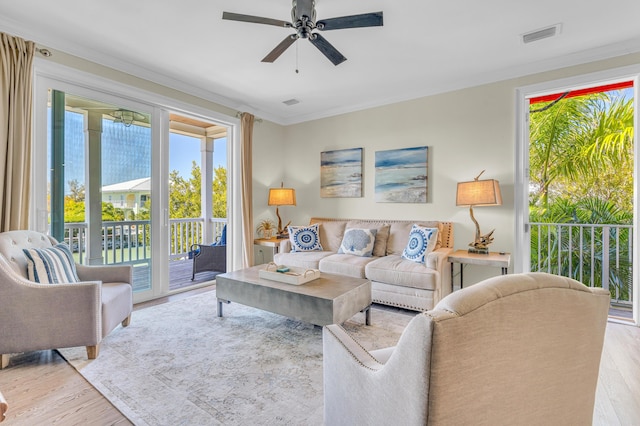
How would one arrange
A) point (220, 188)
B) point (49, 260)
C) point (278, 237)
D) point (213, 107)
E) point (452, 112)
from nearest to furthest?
point (49, 260)
point (452, 112)
point (213, 107)
point (278, 237)
point (220, 188)

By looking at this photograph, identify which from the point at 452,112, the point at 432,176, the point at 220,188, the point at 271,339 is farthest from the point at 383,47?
the point at 220,188

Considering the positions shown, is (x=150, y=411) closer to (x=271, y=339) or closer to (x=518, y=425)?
(x=271, y=339)

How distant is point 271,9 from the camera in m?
2.43

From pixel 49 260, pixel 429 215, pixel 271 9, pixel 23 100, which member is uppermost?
pixel 271 9

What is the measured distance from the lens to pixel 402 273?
3.16 metres

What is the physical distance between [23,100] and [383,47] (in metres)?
3.17

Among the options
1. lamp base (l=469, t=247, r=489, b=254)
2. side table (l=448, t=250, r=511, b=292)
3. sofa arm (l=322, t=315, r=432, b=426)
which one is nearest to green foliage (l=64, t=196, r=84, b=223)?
sofa arm (l=322, t=315, r=432, b=426)

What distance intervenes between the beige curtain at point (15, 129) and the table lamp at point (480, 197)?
407 centimetres

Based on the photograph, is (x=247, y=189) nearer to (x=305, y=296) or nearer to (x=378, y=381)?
(x=305, y=296)

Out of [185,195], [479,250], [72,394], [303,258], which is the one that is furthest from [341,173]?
[72,394]

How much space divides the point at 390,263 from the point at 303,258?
3.60ft

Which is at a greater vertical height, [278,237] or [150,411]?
[278,237]

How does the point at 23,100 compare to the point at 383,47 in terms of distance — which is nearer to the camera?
the point at 23,100

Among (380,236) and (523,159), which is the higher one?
(523,159)
